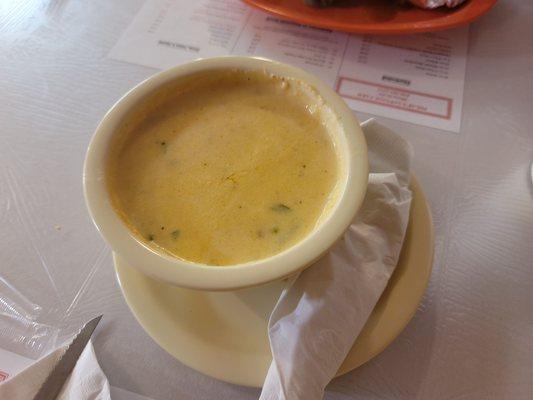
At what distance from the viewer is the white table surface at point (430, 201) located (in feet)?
2.05

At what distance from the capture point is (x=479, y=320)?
26.1 inches

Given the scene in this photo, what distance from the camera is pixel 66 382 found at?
59 centimetres

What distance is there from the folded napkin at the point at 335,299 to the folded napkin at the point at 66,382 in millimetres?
211

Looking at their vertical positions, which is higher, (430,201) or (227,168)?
(227,168)

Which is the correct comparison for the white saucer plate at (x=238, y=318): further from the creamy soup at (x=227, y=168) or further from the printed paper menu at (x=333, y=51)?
the printed paper menu at (x=333, y=51)

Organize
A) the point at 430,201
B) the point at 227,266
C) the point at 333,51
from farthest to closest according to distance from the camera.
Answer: the point at 333,51 → the point at 430,201 → the point at 227,266

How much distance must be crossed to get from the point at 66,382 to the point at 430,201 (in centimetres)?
61

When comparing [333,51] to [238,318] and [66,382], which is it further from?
[66,382]

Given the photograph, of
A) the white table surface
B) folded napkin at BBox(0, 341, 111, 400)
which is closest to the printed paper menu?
the white table surface

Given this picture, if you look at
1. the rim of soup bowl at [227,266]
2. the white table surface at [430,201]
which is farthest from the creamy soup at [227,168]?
the white table surface at [430,201]

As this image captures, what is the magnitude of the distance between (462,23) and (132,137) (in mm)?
725

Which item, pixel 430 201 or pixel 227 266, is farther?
pixel 430 201

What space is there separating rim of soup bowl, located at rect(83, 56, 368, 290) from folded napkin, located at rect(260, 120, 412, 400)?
0.05 m

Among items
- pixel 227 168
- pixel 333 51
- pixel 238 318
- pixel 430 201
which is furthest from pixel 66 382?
pixel 333 51
